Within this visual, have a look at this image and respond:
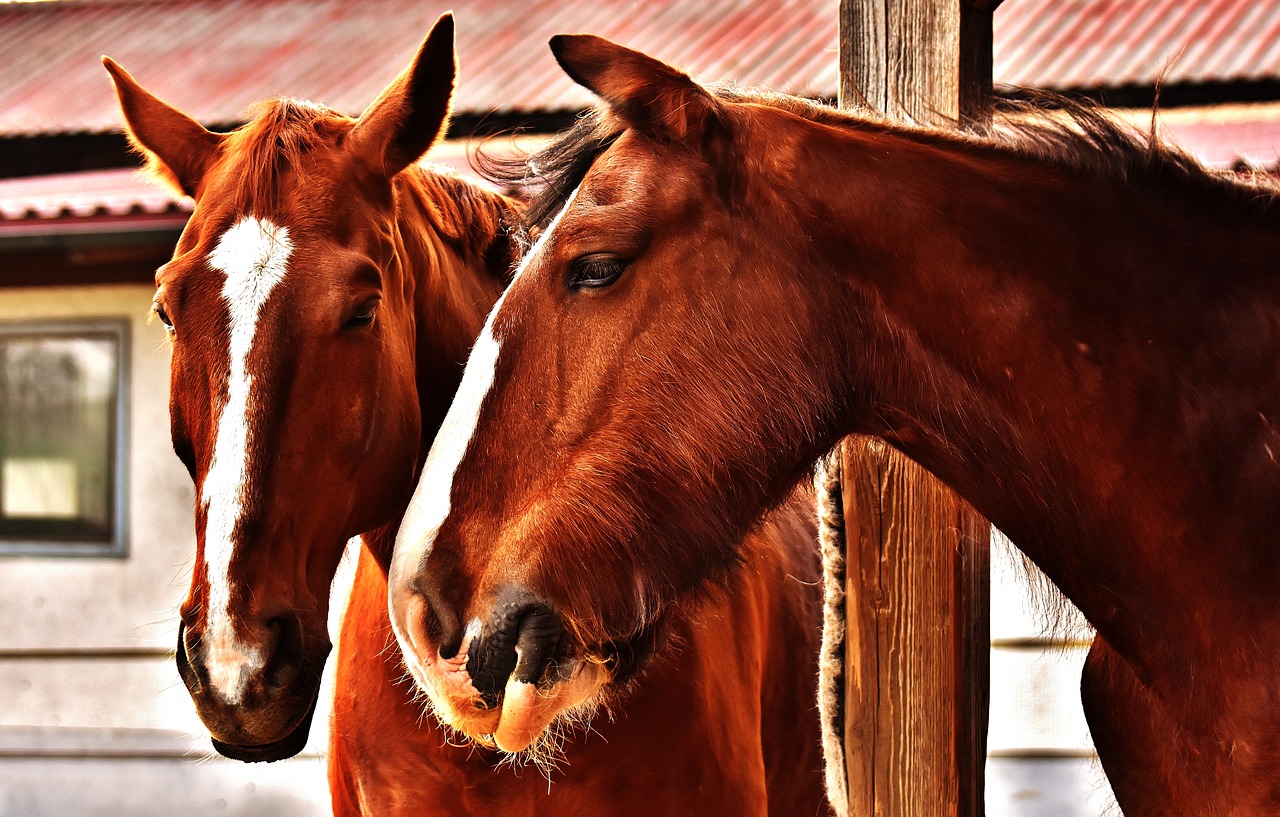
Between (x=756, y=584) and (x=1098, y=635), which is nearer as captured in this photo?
(x=1098, y=635)

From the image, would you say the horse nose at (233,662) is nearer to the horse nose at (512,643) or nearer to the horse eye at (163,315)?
the horse nose at (512,643)

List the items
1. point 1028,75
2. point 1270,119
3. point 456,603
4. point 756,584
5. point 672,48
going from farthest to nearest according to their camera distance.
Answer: point 672,48, point 1028,75, point 1270,119, point 756,584, point 456,603

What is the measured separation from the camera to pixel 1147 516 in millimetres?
1797

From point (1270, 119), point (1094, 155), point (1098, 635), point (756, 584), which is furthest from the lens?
point (1270, 119)

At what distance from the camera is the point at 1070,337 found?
1.80 metres

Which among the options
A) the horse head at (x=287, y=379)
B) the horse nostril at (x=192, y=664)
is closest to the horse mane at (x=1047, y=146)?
the horse head at (x=287, y=379)

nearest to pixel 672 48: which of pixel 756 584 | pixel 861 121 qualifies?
pixel 756 584

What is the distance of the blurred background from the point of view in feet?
22.4

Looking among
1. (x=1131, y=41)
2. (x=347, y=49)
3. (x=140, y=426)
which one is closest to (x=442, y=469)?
(x=140, y=426)

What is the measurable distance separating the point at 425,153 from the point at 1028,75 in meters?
6.44

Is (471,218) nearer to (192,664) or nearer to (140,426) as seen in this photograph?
(192,664)

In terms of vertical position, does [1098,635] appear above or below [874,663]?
above

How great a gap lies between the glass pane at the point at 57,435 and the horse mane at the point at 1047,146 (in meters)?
6.70

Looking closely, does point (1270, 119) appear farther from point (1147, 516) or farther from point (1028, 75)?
point (1147, 516)
